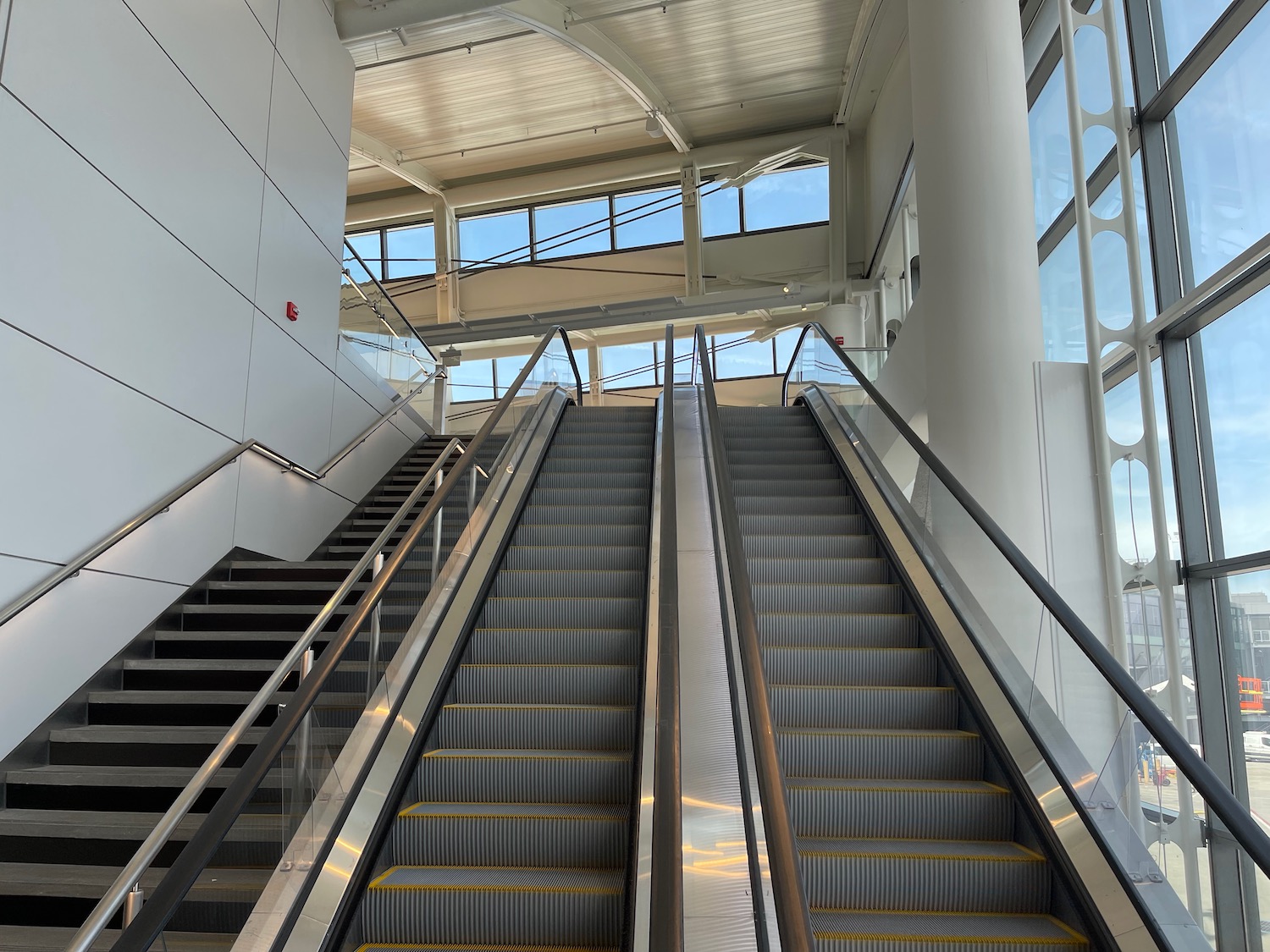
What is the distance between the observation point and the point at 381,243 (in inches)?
775

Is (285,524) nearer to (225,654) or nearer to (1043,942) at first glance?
(225,654)

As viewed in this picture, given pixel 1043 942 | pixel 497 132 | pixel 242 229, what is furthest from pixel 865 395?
pixel 497 132

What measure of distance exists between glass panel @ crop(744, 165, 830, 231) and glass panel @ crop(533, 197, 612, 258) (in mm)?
2893

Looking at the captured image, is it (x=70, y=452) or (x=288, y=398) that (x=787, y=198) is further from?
(x=70, y=452)

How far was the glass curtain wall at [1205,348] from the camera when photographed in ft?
16.6

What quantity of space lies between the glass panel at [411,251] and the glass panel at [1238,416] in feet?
52.4

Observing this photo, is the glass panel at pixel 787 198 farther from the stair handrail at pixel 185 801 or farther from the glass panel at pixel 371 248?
the stair handrail at pixel 185 801

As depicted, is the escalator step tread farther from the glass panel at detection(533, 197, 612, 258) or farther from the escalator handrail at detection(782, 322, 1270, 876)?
the glass panel at detection(533, 197, 612, 258)

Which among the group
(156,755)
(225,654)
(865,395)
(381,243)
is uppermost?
(381,243)

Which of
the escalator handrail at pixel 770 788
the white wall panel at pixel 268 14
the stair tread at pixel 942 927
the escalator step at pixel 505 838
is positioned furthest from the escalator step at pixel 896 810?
the white wall panel at pixel 268 14

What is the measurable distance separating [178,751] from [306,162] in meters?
5.71

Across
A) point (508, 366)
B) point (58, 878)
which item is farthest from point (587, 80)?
point (58, 878)

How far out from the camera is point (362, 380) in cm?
955

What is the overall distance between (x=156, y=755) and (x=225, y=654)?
45.5 inches
